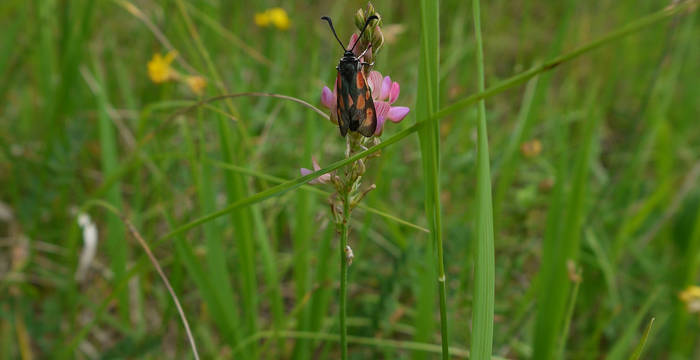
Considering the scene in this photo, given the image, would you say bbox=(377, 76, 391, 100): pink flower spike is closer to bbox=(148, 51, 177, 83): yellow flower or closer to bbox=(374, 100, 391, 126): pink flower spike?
bbox=(374, 100, 391, 126): pink flower spike

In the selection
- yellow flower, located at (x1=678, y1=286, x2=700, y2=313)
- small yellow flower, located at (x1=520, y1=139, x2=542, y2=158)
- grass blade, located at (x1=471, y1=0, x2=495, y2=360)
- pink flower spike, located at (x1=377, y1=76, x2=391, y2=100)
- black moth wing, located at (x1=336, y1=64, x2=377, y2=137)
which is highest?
small yellow flower, located at (x1=520, y1=139, x2=542, y2=158)

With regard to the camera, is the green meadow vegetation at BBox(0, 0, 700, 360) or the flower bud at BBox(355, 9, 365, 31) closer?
the flower bud at BBox(355, 9, 365, 31)

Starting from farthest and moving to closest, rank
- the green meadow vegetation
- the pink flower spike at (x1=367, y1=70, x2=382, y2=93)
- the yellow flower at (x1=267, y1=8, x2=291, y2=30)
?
the yellow flower at (x1=267, y1=8, x2=291, y2=30) < the green meadow vegetation < the pink flower spike at (x1=367, y1=70, x2=382, y2=93)

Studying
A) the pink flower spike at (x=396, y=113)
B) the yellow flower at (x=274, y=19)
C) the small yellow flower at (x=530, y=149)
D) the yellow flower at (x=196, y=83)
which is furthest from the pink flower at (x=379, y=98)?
the yellow flower at (x=274, y=19)

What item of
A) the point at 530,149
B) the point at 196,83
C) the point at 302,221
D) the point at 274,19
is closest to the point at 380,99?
the point at 302,221

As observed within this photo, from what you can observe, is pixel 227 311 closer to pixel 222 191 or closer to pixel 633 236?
pixel 222 191

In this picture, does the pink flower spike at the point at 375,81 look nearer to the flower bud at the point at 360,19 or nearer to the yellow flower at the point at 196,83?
the flower bud at the point at 360,19

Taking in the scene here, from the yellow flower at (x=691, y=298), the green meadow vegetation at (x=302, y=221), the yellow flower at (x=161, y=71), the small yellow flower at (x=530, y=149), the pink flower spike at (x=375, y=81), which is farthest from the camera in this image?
the yellow flower at (x=161, y=71)

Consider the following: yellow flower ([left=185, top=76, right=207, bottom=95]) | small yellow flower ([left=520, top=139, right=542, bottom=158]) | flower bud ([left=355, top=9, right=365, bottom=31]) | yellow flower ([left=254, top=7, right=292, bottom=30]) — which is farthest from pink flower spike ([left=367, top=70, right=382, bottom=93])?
yellow flower ([left=254, top=7, right=292, bottom=30])
